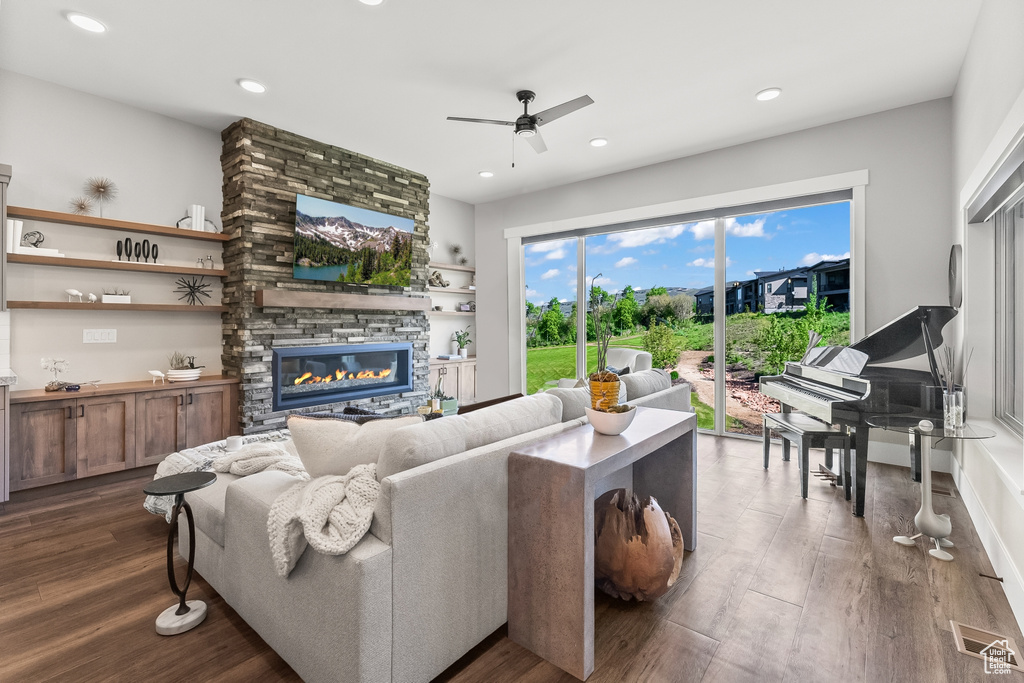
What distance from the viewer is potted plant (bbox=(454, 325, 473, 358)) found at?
21.9 feet

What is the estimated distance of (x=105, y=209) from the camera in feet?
12.1

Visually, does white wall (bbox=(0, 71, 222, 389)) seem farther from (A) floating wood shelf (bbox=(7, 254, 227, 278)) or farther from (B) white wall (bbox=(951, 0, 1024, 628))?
(B) white wall (bbox=(951, 0, 1024, 628))

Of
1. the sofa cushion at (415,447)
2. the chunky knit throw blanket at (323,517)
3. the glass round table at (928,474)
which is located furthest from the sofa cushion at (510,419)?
the glass round table at (928,474)

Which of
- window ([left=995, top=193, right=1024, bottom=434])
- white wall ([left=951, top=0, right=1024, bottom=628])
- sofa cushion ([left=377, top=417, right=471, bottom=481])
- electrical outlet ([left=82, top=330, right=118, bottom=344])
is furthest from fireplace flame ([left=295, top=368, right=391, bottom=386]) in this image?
window ([left=995, top=193, right=1024, bottom=434])

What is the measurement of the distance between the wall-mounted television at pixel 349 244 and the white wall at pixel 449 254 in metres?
1.14

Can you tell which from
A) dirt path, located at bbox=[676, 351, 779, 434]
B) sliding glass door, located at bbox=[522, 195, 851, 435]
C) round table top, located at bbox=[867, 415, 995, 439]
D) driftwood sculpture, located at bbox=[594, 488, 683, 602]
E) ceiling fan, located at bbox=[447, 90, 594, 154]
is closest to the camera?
driftwood sculpture, located at bbox=[594, 488, 683, 602]

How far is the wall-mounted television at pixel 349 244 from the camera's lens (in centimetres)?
438

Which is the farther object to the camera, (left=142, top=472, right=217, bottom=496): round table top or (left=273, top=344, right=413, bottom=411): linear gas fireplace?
(left=273, top=344, right=413, bottom=411): linear gas fireplace

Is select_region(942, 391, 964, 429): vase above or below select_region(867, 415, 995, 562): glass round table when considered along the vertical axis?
above

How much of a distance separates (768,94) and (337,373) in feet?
14.8

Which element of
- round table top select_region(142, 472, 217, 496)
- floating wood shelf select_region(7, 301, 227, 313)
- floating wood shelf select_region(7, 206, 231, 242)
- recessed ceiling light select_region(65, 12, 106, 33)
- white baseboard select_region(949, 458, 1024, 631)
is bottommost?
white baseboard select_region(949, 458, 1024, 631)

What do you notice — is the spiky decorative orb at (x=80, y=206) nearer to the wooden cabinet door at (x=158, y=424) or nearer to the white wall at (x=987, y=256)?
the wooden cabinet door at (x=158, y=424)

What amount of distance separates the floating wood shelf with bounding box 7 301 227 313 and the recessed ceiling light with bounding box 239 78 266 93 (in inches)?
72.1

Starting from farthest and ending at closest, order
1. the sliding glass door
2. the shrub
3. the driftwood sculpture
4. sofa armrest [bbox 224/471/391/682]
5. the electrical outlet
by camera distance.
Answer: the shrub < the sliding glass door < the electrical outlet < the driftwood sculpture < sofa armrest [bbox 224/471/391/682]
